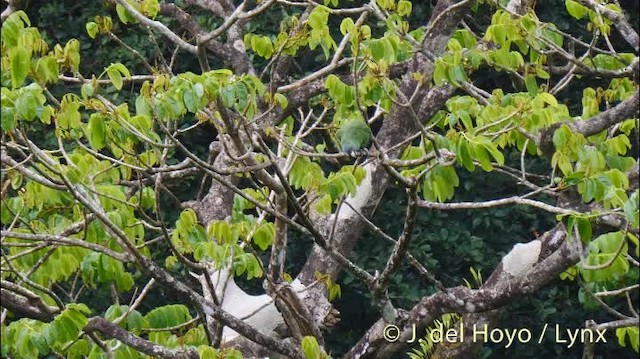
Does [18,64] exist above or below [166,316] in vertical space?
above

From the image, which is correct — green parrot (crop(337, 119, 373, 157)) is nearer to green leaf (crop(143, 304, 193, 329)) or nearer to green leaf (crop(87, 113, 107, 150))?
green leaf (crop(87, 113, 107, 150))

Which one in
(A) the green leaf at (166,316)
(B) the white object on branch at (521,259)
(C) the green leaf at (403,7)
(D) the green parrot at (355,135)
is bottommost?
(B) the white object on branch at (521,259)

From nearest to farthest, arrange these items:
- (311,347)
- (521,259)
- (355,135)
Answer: (355,135) → (311,347) → (521,259)

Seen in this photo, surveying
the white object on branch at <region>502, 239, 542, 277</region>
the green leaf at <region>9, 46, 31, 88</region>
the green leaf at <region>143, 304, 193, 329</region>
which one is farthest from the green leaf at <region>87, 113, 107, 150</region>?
the white object on branch at <region>502, 239, 542, 277</region>

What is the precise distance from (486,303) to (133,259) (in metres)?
1.22

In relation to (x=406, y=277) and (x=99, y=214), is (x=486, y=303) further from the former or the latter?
(x=406, y=277)

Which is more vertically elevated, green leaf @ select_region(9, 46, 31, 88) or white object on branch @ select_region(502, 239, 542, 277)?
green leaf @ select_region(9, 46, 31, 88)

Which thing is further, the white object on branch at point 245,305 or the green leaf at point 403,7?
the white object on branch at point 245,305

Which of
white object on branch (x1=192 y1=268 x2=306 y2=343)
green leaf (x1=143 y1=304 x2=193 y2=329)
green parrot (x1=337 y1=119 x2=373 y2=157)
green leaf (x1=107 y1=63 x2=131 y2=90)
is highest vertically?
green leaf (x1=107 y1=63 x2=131 y2=90)

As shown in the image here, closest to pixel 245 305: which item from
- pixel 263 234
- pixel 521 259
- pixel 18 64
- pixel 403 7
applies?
pixel 263 234

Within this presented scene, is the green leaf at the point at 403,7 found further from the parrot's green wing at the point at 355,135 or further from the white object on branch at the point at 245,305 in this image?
the white object on branch at the point at 245,305

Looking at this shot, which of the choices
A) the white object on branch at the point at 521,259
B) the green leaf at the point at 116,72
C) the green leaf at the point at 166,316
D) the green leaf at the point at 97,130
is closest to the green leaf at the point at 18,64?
the green leaf at the point at 97,130

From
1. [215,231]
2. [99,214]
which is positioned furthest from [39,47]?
[215,231]

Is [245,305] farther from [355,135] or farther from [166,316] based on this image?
[355,135]
